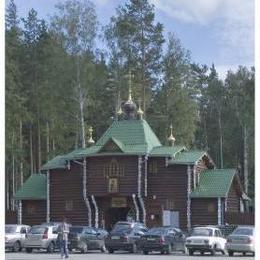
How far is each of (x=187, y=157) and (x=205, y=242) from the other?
17.8 meters

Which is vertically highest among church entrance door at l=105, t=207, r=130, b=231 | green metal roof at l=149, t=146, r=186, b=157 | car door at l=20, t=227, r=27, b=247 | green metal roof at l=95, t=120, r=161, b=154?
green metal roof at l=95, t=120, r=161, b=154

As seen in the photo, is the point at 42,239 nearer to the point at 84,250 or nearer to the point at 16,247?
the point at 84,250

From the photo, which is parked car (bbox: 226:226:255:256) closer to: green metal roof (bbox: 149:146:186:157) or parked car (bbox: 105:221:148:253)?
parked car (bbox: 105:221:148:253)

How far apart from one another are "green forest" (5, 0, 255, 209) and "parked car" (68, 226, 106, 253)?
69.7 feet

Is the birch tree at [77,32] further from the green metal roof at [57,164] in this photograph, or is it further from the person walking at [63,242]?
the person walking at [63,242]

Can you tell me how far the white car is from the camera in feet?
100

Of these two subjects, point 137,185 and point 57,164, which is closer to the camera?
point 137,185

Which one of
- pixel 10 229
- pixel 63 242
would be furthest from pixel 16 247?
pixel 63 242

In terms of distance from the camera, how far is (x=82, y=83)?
55.3 m

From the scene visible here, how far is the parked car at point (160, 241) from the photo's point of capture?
32031 mm

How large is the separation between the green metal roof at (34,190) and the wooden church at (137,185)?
5.33 feet

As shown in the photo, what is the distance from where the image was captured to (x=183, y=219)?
1869 inches

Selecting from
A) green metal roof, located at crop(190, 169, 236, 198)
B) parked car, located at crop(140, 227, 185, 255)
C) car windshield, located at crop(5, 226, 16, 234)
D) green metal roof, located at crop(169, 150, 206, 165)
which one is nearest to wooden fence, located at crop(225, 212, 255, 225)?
green metal roof, located at crop(190, 169, 236, 198)
